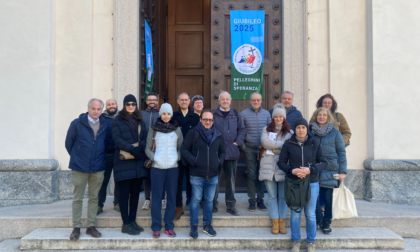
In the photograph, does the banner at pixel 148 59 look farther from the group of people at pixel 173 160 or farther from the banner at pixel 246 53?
the group of people at pixel 173 160

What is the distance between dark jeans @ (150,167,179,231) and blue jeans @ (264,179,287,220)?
4.03 feet

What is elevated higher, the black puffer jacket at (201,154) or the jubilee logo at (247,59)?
the jubilee logo at (247,59)

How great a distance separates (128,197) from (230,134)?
163 centimetres

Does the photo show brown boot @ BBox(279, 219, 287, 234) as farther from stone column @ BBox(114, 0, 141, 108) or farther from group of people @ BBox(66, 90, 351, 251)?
stone column @ BBox(114, 0, 141, 108)

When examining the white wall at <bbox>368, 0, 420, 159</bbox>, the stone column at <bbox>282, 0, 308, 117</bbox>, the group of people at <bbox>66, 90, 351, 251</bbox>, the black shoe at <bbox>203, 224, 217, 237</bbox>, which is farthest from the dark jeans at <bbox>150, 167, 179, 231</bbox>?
the white wall at <bbox>368, 0, 420, 159</bbox>

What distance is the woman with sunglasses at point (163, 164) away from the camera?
4.59 meters

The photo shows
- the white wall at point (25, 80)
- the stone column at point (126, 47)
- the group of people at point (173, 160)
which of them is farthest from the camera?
the stone column at point (126, 47)

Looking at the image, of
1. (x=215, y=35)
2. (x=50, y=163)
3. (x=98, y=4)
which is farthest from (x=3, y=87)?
(x=215, y=35)

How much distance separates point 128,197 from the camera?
185 inches

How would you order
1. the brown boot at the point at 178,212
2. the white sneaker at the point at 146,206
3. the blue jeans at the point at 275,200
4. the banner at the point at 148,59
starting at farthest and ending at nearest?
the banner at the point at 148,59 → the white sneaker at the point at 146,206 → the brown boot at the point at 178,212 → the blue jeans at the point at 275,200

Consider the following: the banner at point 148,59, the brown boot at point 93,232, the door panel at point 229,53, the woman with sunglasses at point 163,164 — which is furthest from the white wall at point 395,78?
the brown boot at point 93,232

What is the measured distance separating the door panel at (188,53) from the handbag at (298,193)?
17.1ft

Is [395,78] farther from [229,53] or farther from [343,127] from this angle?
[229,53]

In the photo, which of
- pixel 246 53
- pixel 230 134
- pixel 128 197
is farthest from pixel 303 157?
pixel 246 53
